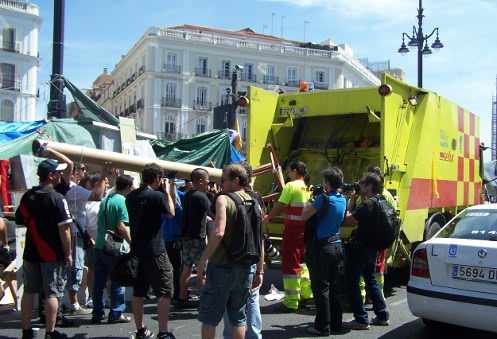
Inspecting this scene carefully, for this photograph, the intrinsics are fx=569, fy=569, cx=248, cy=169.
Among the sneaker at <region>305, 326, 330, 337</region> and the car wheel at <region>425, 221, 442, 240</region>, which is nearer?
the sneaker at <region>305, 326, 330, 337</region>

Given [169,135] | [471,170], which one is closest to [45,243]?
[471,170]

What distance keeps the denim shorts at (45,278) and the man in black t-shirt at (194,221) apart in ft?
5.79

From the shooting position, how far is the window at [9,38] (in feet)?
154

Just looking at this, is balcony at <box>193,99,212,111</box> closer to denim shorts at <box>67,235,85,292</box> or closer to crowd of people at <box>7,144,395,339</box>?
crowd of people at <box>7,144,395,339</box>

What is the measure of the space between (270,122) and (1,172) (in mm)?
4033

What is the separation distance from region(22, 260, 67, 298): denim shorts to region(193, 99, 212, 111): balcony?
5478cm

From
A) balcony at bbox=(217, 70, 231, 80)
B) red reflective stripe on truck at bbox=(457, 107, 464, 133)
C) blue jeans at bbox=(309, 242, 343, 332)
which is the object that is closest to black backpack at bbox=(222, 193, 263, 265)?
blue jeans at bbox=(309, 242, 343, 332)

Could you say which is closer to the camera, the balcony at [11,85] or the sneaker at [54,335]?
the sneaker at [54,335]

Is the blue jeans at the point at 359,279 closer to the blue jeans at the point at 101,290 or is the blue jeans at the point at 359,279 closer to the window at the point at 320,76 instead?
the blue jeans at the point at 101,290

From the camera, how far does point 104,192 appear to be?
21.5 ft


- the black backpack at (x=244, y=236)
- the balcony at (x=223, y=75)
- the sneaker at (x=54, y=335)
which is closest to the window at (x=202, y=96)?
the balcony at (x=223, y=75)

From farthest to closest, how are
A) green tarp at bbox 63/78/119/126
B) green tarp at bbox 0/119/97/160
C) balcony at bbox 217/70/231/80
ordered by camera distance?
balcony at bbox 217/70/231/80 → green tarp at bbox 63/78/119/126 → green tarp at bbox 0/119/97/160

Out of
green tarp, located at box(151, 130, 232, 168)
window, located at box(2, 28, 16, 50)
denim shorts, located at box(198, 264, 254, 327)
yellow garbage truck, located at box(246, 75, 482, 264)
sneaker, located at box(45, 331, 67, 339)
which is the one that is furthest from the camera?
window, located at box(2, 28, 16, 50)

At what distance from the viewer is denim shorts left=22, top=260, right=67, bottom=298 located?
504cm
